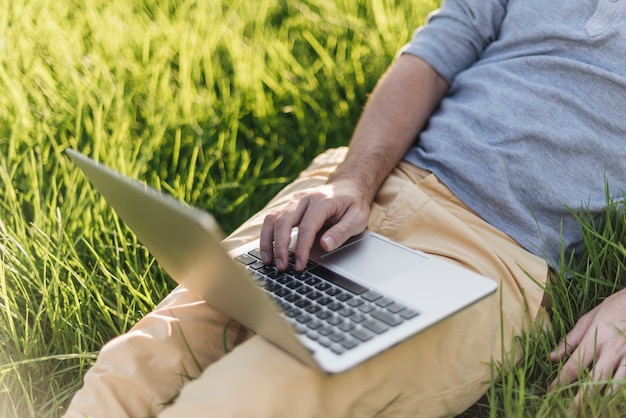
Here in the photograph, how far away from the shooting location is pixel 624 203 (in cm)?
136

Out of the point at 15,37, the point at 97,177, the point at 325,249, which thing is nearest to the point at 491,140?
the point at 325,249

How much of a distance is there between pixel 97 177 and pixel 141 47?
1396 mm

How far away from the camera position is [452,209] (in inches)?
55.6

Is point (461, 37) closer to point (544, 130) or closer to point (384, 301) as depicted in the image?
point (544, 130)

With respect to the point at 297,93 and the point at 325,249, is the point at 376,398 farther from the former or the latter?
the point at 297,93

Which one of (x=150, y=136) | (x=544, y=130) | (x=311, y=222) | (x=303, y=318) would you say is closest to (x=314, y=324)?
(x=303, y=318)

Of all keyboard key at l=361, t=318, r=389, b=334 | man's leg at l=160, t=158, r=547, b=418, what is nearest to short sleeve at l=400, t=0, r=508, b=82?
man's leg at l=160, t=158, r=547, b=418

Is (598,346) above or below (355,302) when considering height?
below

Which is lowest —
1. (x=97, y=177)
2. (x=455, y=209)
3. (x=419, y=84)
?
(x=455, y=209)

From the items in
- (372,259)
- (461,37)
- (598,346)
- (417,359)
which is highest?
(461,37)

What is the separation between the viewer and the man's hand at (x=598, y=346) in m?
1.20

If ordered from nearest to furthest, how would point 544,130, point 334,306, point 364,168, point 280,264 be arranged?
point 334,306, point 280,264, point 544,130, point 364,168

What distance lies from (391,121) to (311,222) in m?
0.43

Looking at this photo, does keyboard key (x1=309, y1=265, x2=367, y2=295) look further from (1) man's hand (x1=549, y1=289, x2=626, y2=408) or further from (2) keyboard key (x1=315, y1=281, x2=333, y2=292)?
(1) man's hand (x1=549, y1=289, x2=626, y2=408)
